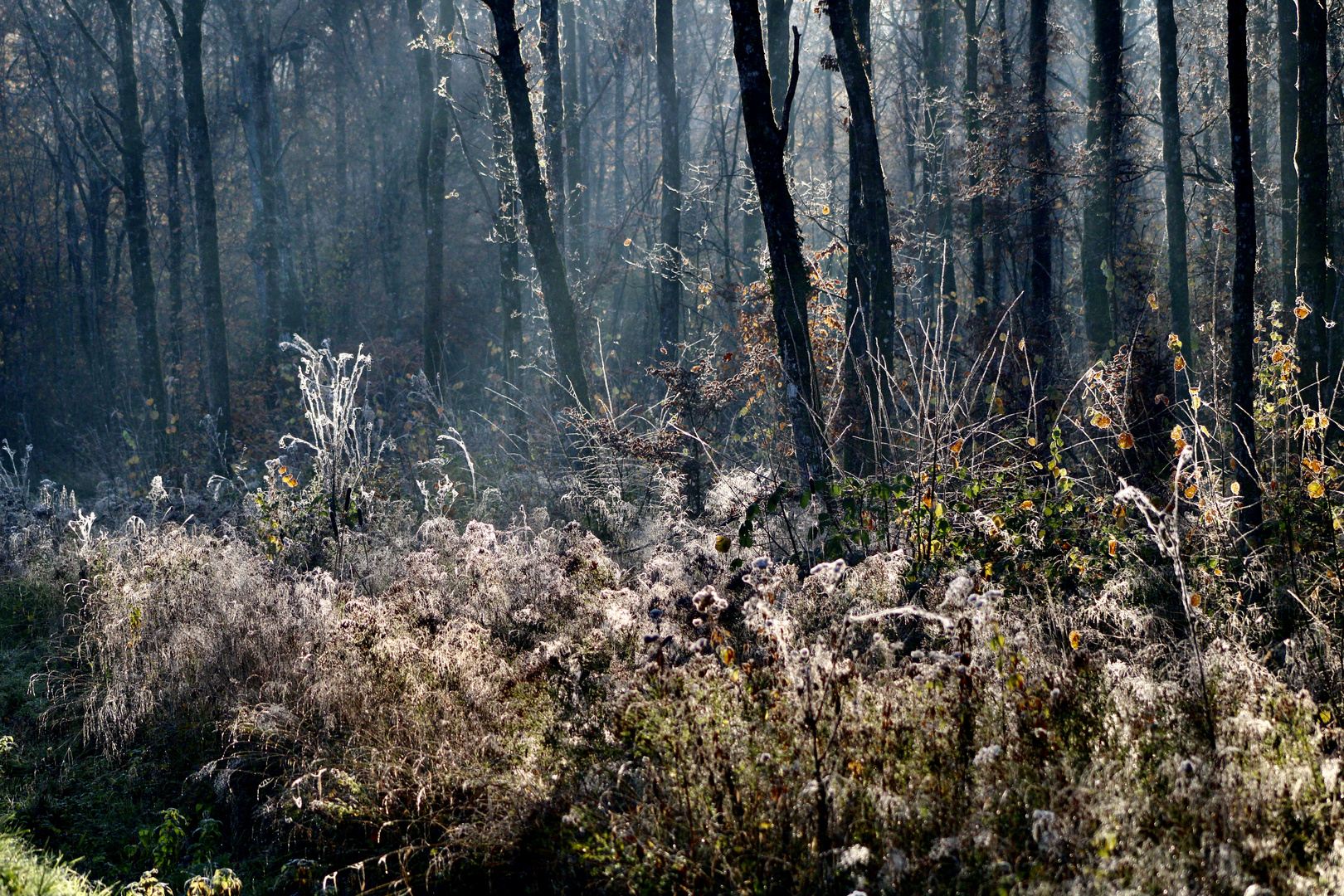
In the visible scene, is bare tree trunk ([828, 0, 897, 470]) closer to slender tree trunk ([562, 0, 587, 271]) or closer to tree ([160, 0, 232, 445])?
tree ([160, 0, 232, 445])

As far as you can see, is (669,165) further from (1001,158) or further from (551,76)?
(1001,158)

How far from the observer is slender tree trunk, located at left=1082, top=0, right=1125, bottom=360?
37.7ft

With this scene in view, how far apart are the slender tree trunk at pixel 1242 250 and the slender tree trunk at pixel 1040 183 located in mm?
6158

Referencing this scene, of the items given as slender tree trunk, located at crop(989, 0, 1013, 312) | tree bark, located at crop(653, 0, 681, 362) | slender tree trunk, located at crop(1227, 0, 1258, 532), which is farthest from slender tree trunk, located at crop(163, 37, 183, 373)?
slender tree trunk, located at crop(1227, 0, 1258, 532)

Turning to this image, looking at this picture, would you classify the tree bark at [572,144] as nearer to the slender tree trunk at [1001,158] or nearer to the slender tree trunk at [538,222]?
the slender tree trunk at [538,222]

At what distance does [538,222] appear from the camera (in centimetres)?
1063

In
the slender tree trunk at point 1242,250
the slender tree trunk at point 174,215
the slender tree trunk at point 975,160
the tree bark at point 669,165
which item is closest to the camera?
the slender tree trunk at point 1242,250

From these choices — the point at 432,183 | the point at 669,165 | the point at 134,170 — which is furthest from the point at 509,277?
the point at 134,170

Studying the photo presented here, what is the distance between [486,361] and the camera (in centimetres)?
2275

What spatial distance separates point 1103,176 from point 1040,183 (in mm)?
842

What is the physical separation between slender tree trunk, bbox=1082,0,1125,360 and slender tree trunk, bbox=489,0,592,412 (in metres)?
6.12

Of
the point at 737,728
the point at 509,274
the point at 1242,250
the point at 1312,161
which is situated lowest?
the point at 737,728

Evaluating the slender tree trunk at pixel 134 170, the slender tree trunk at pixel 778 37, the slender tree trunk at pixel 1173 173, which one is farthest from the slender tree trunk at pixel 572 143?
the slender tree trunk at pixel 1173 173

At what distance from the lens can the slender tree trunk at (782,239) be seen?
21.5 feet
